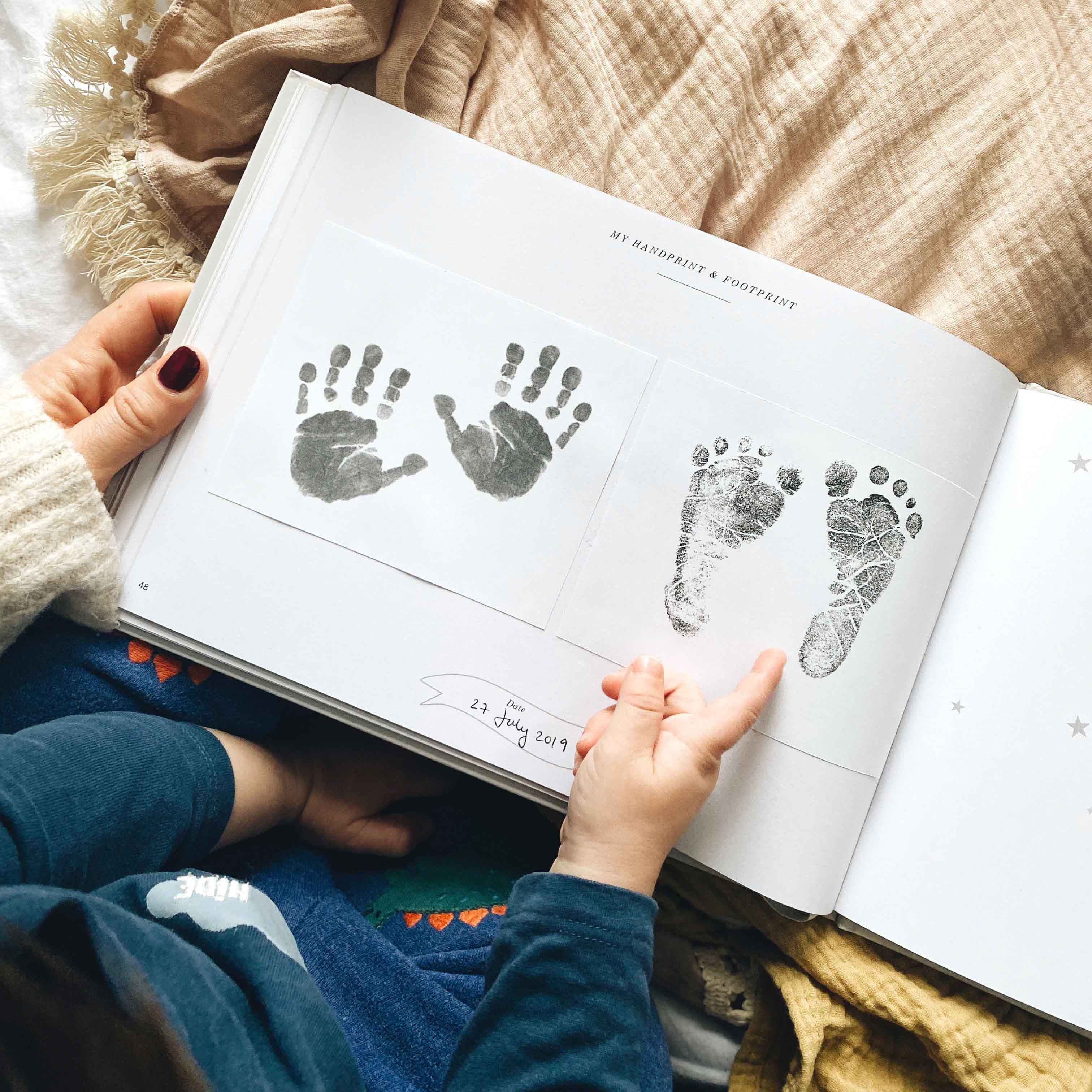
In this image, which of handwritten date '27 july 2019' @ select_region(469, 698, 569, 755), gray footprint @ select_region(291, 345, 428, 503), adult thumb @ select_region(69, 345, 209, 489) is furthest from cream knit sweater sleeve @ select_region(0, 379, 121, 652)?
handwritten date '27 july 2019' @ select_region(469, 698, 569, 755)

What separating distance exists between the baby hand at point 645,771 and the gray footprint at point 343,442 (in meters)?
0.19

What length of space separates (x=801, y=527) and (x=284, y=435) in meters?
0.30

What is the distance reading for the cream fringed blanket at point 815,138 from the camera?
1.70 ft

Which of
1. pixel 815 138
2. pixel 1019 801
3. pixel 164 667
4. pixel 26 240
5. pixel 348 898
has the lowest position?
pixel 348 898

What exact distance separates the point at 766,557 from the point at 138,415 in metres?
0.37

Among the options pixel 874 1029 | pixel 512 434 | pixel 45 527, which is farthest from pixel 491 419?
pixel 874 1029

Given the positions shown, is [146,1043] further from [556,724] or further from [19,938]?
[556,724]

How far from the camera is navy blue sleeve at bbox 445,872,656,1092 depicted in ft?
1.51

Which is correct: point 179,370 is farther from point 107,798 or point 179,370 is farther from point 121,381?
point 107,798

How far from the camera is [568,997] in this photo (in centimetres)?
47

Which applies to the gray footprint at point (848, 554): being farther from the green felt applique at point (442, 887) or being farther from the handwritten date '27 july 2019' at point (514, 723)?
the green felt applique at point (442, 887)

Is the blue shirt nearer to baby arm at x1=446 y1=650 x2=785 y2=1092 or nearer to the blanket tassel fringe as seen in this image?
baby arm at x1=446 y1=650 x2=785 y2=1092


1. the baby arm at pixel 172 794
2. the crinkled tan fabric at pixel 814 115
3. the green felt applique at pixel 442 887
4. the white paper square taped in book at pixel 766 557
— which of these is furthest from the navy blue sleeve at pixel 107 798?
the crinkled tan fabric at pixel 814 115

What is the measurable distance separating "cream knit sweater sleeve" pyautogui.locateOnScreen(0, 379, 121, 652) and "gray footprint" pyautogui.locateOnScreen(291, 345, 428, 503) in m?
0.11
